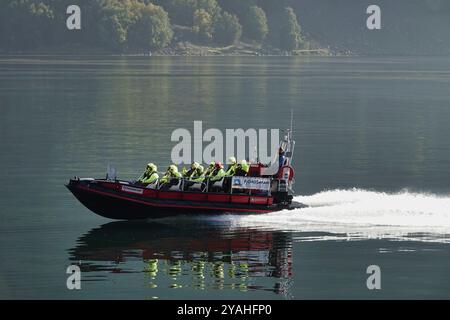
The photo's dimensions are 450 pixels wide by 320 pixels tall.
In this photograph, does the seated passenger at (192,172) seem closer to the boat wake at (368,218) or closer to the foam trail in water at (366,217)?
the boat wake at (368,218)

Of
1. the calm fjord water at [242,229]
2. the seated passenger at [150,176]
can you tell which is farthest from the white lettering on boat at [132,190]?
the calm fjord water at [242,229]

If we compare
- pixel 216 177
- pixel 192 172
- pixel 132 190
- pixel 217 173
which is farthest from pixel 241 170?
pixel 132 190

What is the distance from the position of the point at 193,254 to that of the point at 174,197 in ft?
27.3

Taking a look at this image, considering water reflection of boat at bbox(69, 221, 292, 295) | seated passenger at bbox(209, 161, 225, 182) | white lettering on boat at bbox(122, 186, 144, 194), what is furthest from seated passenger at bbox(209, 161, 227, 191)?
white lettering on boat at bbox(122, 186, 144, 194)

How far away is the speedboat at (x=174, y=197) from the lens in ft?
212

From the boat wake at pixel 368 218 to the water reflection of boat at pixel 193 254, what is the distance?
7.75 feet

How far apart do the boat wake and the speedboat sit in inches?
29.1

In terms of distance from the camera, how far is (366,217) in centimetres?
6656

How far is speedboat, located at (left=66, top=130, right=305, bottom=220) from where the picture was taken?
64625 millimetres

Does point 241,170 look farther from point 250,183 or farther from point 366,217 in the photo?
point 366,217

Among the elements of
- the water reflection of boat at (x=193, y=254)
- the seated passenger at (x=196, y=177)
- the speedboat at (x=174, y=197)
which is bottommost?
the water reflection of boat at (x=193, y=254)
